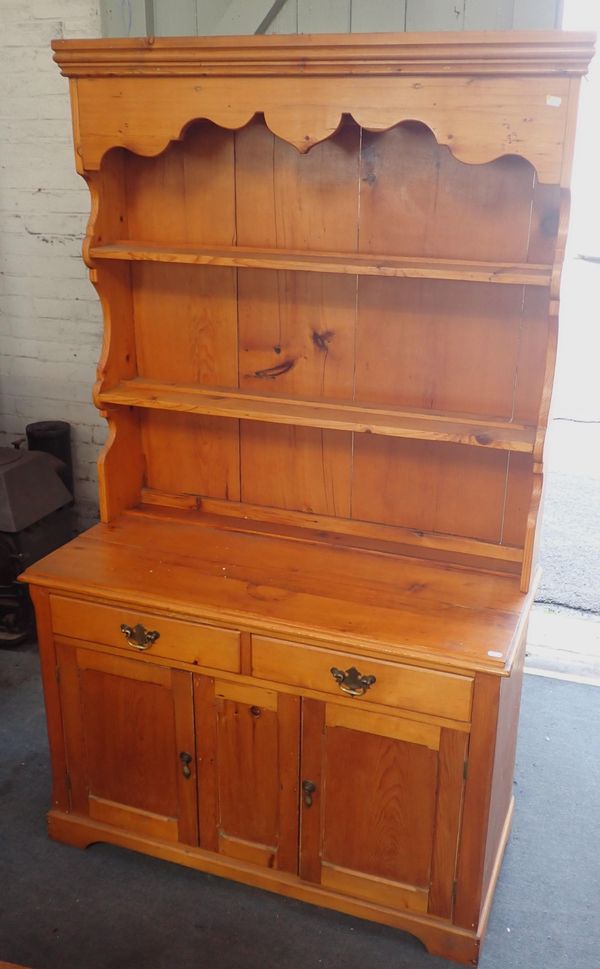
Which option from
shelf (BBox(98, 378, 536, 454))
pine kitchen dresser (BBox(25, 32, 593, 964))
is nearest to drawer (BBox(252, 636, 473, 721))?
pine kitchen dresser (BBox(25, 32, 593, 964))

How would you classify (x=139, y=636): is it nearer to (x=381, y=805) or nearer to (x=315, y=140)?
(x=381, y=805)

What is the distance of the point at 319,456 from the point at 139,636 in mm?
673

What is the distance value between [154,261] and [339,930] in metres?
1.75

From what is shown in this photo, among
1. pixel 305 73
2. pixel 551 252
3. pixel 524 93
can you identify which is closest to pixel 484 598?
pixel 551 252

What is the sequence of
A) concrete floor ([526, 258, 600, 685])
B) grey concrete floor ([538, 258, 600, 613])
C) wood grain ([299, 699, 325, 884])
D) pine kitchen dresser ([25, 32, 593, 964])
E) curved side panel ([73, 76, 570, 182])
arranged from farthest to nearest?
grey concrete floor ([538, 258, 600, 613]) < concrete floor ([526, 258, 600, 685]) < wood grain ([299, 699, 325, 884]) < pine kitchen dresser ([25, 32, 593, 964]) < curved side panel ([73, 76, 570, 182])

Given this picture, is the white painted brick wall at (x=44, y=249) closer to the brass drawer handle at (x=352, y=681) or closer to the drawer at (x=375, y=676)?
the drawer at (x=375, y=676)

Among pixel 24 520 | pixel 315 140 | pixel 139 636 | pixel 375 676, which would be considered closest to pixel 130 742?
pixel 139 636

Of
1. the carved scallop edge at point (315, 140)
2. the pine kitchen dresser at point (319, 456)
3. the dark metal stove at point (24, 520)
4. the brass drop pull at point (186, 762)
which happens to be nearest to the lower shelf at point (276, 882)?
the pine kitchen dresser at point (319, 456)

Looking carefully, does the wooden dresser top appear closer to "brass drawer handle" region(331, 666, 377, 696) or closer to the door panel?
"brass drawer handle" region(331, 666, 377, 696)

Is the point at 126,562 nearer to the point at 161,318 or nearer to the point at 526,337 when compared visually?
the point at 161,318

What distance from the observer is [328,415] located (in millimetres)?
2180

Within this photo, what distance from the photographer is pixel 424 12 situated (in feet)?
8.46

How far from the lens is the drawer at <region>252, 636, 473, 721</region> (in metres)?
1.87

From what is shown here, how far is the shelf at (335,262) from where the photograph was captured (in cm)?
192
